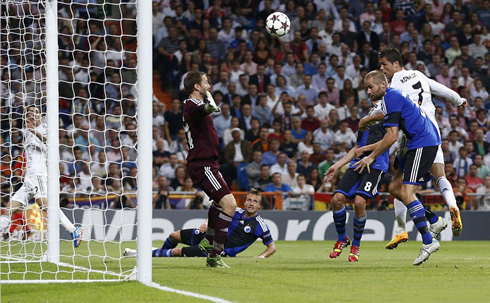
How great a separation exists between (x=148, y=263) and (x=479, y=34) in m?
16.0

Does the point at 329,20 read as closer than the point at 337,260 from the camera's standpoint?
No

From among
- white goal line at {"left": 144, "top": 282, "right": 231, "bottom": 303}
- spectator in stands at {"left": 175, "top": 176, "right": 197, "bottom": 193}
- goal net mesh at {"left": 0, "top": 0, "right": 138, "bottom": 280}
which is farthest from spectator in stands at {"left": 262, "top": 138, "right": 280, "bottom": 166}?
white goal line at {"left": 144, "top": 282, "right": 231, "bottom": 303}

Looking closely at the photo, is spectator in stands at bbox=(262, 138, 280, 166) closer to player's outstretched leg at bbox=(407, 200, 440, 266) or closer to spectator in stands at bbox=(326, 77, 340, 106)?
spectator in stands at bbox=(326, 77, 340, 106)

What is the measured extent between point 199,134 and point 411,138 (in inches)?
90.5

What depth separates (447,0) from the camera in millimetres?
20812

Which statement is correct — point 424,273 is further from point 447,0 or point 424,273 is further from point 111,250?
point 447,0

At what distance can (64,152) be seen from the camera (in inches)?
601

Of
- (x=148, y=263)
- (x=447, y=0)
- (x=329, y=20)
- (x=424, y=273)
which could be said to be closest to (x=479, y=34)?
(x=447, y=0)

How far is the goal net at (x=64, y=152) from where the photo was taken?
7805 mm

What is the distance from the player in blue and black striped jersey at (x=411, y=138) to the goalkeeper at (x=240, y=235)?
7.01ft

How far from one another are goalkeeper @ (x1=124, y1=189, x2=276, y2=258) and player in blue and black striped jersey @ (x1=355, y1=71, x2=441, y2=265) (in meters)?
2.14

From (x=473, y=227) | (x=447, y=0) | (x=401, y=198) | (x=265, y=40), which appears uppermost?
(x=447, y=0)

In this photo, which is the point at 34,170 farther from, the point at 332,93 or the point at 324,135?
the point at 332,93

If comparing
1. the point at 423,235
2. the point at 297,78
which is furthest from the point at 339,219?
the point at 297,78
